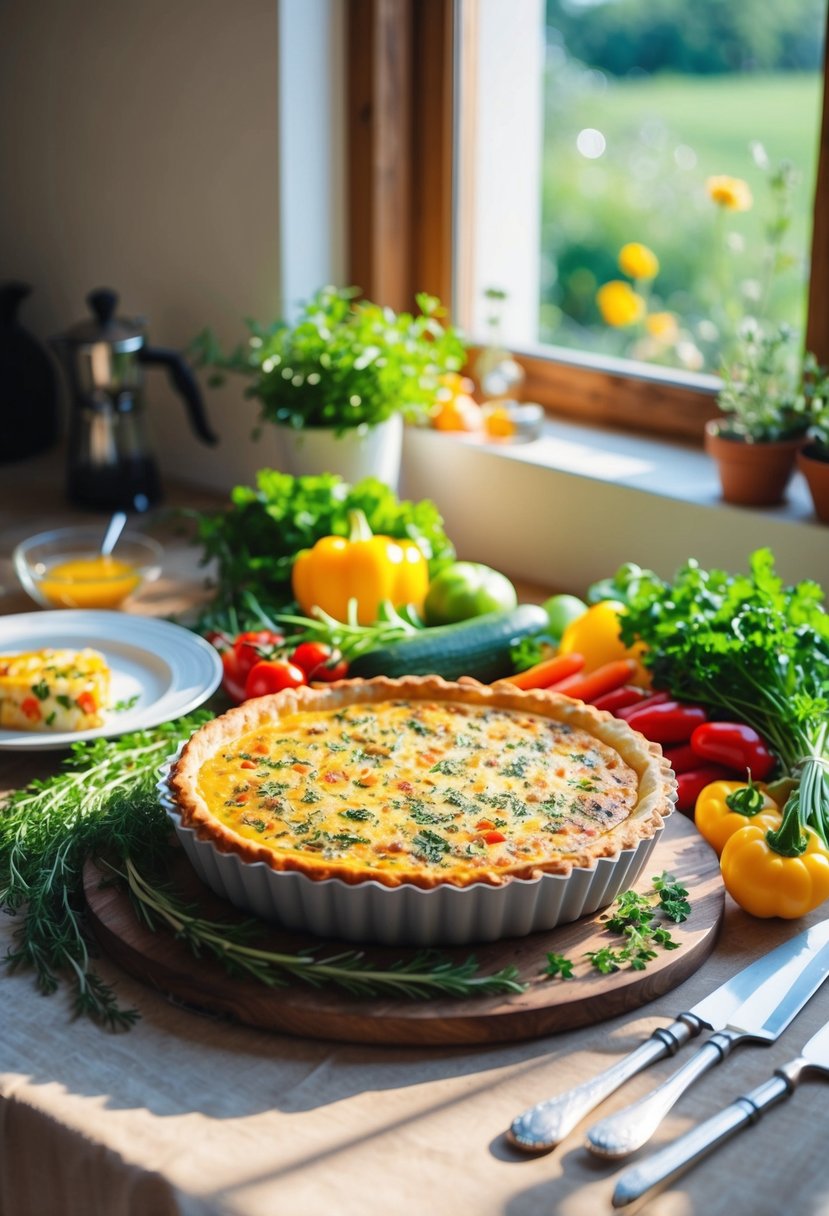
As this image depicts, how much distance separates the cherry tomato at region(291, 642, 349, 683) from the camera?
1.95m

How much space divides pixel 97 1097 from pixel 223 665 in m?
0.86

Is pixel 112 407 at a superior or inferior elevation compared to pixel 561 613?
superior

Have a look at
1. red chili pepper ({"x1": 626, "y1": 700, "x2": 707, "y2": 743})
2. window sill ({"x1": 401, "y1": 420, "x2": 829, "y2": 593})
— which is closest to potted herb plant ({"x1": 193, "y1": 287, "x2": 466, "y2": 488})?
window sill ({"x1": 401, "y1": 420, "x2": 829, "y2": 593})

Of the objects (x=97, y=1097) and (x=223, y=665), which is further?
(x=223, y=665)

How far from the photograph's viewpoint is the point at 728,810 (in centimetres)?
151

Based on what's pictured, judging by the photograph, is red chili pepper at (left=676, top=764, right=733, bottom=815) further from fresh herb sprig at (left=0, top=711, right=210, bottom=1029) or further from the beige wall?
the beige wall

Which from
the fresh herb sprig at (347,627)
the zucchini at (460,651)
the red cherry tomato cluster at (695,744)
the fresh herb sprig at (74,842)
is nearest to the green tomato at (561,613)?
the zucchini at (460,651)

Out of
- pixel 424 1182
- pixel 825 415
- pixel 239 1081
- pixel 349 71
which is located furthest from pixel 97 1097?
pixel 349 71

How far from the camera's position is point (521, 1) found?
2.58 metres

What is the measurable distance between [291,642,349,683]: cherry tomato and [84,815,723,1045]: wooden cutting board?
588 millimetres

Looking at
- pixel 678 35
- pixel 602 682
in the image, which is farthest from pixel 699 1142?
pixel 678 35

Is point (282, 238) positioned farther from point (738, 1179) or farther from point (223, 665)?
point (738, 1179)

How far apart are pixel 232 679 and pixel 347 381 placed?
66 cm

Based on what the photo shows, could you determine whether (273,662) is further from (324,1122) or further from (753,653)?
(324,1122)
